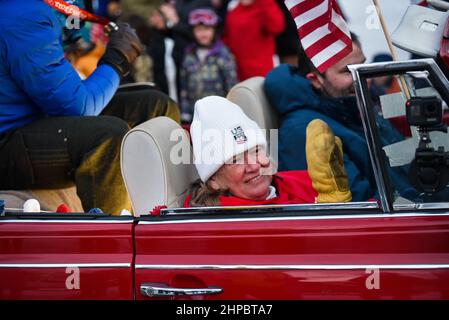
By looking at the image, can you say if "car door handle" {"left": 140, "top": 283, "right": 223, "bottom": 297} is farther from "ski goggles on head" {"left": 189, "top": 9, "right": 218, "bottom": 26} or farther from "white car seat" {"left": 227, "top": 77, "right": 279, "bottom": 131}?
"ski goggles on head" {"left": 189, "top": 9, "right": 218, "bottom": 26}

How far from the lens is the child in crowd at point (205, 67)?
20.9 ft

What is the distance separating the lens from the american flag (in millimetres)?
3229

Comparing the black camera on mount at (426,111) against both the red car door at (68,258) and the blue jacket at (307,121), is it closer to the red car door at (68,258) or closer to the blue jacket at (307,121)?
the blue jacket at (307,121)

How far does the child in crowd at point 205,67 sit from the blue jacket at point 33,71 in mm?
2287

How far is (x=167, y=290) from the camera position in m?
2.85

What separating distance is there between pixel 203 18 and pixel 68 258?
15.4 ft

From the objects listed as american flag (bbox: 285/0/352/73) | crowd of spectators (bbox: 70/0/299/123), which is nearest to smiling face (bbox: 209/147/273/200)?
american flag (bbox: 285/0/352/73)

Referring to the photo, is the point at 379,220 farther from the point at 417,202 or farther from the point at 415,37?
the point at 415,37

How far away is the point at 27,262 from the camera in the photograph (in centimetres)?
301

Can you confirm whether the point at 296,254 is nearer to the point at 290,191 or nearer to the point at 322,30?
the point at 290,191

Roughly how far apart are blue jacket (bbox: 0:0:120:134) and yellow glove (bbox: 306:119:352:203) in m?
1.18

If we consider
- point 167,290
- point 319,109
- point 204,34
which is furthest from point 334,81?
point 204,34

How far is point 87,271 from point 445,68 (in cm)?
150

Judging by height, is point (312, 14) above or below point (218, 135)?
above
